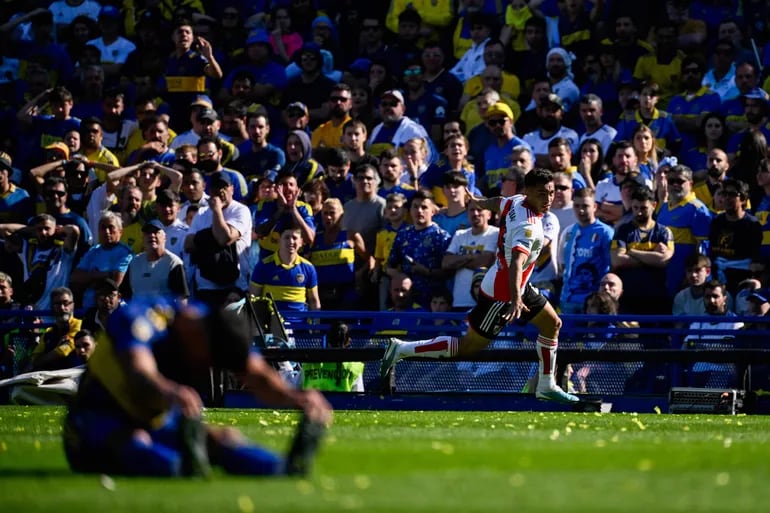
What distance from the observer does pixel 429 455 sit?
9.30 meters

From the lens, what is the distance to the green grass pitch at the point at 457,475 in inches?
273

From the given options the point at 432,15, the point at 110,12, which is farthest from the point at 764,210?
the point at 110,12

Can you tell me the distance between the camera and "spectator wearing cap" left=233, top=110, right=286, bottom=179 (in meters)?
19.1

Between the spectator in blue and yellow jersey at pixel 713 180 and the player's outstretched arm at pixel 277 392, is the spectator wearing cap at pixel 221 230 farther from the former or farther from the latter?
the player's outstretched arm at pixel 277 392

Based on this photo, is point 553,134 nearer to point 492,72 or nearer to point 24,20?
point 492,72

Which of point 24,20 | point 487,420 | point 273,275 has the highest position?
point 24,20

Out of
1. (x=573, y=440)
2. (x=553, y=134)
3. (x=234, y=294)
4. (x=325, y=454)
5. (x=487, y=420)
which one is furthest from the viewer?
(x=553, y=134)

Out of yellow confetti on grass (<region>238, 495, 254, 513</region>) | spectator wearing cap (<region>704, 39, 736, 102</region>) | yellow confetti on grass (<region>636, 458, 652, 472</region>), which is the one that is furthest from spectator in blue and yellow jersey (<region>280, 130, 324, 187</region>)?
yellow confetti on grass (<region>238, 495, 254, 513</region>)

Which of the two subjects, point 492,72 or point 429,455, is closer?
point 429,455

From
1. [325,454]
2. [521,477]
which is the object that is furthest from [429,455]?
[521,477]

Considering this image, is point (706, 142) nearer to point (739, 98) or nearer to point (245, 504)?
point (739, 98)

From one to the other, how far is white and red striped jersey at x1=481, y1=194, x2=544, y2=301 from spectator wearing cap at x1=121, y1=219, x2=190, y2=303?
4310 mm

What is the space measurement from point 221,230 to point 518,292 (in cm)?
458

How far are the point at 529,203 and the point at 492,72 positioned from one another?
258 inches
